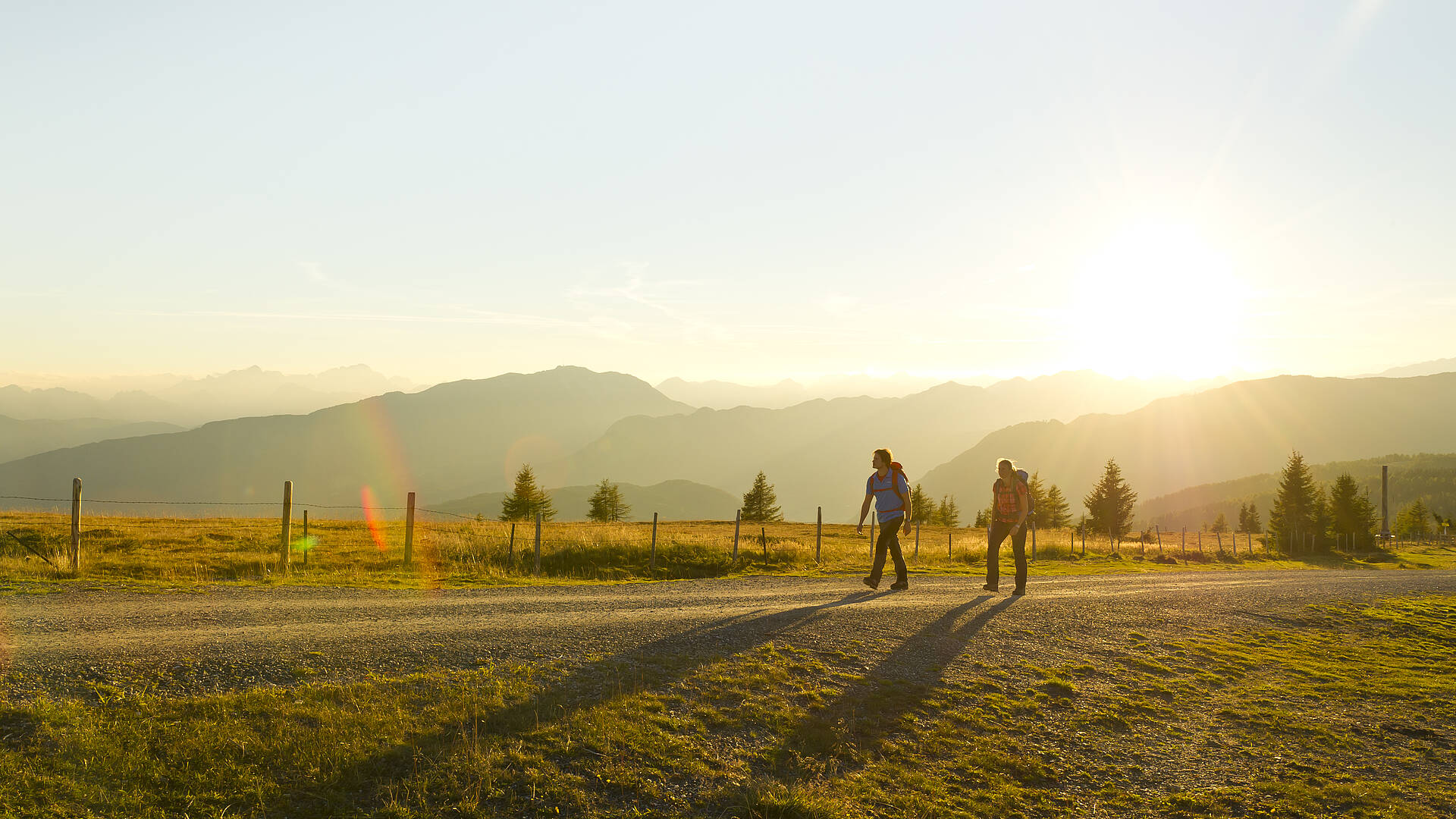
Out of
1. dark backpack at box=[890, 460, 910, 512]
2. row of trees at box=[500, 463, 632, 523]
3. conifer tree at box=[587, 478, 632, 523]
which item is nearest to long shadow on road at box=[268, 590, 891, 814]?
dark backpack at box=[890, 460, 910, 512]

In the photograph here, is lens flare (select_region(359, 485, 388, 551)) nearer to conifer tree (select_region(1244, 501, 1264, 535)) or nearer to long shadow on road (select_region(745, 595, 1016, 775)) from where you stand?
long shadow on road (select_region(745, 595, 1016, 775))

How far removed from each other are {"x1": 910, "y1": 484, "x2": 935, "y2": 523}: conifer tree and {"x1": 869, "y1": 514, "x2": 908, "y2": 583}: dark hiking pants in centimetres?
5600

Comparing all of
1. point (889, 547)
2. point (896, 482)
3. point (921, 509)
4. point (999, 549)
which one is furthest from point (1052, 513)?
point (896, 482)

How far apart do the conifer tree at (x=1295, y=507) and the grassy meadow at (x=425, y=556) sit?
29283 millimetres

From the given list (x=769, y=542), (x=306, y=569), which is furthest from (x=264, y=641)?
(x=769, y=542)

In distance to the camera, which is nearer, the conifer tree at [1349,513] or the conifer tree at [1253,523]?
the conifer tree at [1349,513]

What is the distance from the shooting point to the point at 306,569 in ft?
57.3

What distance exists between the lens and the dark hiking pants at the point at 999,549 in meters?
14.6

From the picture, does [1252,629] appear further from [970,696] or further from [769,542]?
[769,542]

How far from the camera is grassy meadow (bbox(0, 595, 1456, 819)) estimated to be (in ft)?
19.0

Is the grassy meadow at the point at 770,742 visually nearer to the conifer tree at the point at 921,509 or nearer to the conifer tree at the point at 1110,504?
the conifer tree at the point at 921,509

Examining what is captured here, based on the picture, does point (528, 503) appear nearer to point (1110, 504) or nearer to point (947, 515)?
point (947, 515)

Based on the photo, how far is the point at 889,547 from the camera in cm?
1466

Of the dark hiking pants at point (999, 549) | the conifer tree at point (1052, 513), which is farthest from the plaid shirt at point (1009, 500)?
the conifer tree at point (1052, 513)
